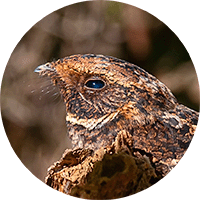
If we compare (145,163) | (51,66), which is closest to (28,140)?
(51,66)

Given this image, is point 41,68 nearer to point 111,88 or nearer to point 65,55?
point 65,55

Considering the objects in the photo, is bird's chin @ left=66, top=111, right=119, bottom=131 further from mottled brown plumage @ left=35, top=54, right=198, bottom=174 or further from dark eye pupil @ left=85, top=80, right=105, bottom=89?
dark eye pupil @ left=85, top=80, right=105, bottom=89

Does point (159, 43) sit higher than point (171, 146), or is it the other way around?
point (159, 43)

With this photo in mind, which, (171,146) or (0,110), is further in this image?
(0,110)

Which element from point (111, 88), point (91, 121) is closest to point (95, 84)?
point (111, 88)

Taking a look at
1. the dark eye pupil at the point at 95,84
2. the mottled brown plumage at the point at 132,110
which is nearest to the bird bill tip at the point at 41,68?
the mottled brown plumage at the point at 132,110

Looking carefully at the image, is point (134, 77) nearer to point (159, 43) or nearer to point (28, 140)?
point (159, 43)

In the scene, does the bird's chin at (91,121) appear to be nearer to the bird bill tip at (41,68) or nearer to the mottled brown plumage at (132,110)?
the mottled brown plumage at (132,110)
